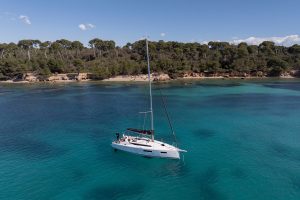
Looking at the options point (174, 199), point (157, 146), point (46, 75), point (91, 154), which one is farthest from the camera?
point (46, 75)

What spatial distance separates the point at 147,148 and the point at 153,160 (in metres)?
1.91

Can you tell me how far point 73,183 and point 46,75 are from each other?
416 feet

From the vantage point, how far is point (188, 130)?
153 feet

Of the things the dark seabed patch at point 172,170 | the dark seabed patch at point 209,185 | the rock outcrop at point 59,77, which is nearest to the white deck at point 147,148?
the dark seabed patch at point 172,170

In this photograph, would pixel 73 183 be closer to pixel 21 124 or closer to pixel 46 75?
pixel 21 124

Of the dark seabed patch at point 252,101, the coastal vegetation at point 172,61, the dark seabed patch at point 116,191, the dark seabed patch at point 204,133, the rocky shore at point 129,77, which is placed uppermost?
the coastal vegetation at point 172,61

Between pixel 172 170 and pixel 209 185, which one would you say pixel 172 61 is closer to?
pixel 172 170

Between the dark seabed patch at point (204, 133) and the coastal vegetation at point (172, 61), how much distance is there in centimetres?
9622

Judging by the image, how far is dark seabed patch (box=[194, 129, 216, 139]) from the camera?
1708 inches

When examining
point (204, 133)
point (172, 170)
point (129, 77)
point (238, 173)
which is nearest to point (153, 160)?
point (172, 170)

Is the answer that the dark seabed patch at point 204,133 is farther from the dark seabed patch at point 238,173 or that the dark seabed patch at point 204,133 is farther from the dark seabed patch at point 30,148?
the dark seabed patch at point 30,148

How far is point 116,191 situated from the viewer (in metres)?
26.5

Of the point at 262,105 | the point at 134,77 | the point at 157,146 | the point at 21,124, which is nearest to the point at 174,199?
the point at 157,146

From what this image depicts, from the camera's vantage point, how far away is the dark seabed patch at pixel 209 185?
25406mm
